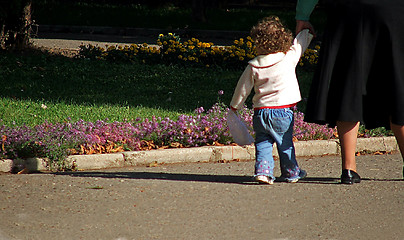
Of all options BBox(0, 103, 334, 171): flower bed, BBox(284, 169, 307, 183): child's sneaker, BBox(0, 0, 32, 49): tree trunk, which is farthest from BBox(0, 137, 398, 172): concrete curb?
BBox(0, 0, 32, 49): tree trunk

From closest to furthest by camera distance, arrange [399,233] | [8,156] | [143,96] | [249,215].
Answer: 1. [399,233]
2. [249,215]
3. [8,156]
4. [143,96]

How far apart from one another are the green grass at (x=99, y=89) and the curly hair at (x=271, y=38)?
220 cm

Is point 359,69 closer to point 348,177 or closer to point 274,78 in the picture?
point 274,78

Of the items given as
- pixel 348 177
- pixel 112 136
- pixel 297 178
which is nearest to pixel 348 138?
pixel 348 177

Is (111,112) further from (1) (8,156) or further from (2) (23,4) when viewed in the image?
(2) (23,4)

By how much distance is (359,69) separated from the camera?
16.0ft

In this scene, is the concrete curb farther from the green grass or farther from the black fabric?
the black fabric

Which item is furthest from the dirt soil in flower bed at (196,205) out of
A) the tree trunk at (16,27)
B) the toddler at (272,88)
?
the tree trunk at (16,27)

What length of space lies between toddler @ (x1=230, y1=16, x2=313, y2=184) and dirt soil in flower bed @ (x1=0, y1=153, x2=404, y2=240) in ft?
0.78

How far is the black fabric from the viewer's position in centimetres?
485

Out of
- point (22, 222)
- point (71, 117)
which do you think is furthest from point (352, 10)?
point (71, 117)

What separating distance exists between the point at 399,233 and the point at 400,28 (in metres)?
1.55

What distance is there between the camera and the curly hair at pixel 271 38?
16.6 feet

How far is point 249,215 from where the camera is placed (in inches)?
172
